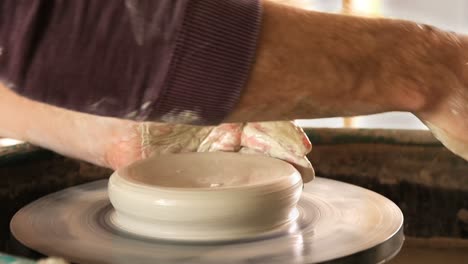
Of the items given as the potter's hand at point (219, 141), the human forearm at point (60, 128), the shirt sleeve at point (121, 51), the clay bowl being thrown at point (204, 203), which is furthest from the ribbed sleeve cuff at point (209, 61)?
the human forearm at point (60, 128)

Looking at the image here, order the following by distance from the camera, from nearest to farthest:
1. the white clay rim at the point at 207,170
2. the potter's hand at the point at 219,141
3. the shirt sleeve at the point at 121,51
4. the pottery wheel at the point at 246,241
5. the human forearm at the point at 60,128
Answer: the shirt sleeve at the point at 121,51 < the pottery wheel at the point at 246,241 < the white clay rim at the point at 207,170 < the potter's hand at the point at 219,141 < the human forearm at the point at 60,128

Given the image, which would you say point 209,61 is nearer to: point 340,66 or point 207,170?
point 340,66

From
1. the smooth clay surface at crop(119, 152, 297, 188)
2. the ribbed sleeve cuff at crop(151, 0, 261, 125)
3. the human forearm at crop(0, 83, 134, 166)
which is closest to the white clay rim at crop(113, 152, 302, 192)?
the smooth clay surface at crop(119, 152, 297, 188)

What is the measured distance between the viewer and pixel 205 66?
705 mm

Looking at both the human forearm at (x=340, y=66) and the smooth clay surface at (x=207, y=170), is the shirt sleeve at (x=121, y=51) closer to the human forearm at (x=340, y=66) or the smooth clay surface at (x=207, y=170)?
the human forearm at (x=340, y=66)

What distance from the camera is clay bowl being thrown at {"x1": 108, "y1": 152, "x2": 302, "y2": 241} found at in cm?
99

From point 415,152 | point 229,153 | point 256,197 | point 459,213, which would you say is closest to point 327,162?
point 415,152

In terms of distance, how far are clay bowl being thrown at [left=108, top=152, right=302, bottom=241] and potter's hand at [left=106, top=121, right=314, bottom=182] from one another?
0.26 feet

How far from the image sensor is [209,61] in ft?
2.31

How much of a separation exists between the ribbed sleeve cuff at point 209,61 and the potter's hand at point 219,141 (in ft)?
1.55

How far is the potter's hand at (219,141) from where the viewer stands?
1.20 meters

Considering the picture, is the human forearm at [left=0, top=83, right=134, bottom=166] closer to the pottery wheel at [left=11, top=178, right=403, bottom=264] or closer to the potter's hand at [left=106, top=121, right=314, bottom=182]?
the potter's hand at [left=106, top=121, right=314, bottom=182]

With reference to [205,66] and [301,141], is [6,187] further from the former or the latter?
[205,66]

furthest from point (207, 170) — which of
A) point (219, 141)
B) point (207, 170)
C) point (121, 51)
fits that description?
point (121, 51)
